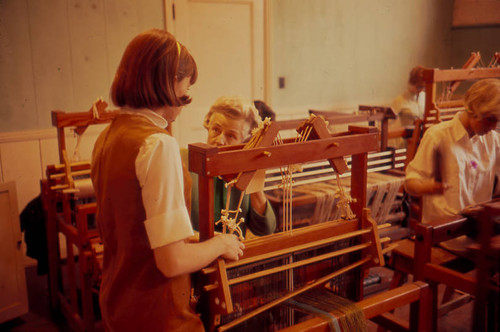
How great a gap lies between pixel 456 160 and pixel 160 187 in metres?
1.74

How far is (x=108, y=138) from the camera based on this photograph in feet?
3.87

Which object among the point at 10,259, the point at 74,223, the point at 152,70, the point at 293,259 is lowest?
the point at 10,259

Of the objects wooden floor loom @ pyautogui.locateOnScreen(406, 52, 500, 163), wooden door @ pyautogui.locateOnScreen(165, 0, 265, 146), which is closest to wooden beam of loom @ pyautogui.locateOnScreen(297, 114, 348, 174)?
wooden floor loom @ pyautogui.locateOnScreen(406, 52, 500, 163)

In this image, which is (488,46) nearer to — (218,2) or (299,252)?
(218,2)

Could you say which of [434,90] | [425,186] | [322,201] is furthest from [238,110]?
[434,90]

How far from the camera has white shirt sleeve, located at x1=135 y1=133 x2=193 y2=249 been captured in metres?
1.08

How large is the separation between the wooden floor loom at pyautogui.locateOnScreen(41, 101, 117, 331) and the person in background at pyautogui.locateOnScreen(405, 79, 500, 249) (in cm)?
158

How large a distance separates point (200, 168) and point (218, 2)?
3539 mm

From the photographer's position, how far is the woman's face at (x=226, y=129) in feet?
6.27

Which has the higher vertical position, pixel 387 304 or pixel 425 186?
pixel 425 186

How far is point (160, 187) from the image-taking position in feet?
3.57

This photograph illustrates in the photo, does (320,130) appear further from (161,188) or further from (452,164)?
(452,164)

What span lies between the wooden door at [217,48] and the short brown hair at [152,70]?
10.3 feet

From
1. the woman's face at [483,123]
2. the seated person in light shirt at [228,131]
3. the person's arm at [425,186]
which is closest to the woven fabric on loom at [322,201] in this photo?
the person's arm at [425,186]
